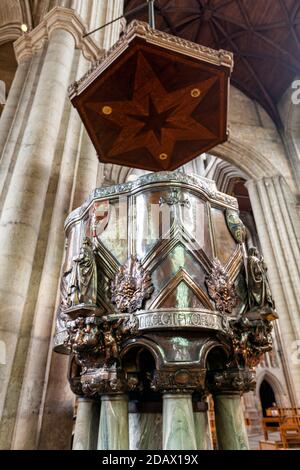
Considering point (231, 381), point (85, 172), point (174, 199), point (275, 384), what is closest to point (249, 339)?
point (231, 381)

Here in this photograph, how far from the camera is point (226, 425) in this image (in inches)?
82.4

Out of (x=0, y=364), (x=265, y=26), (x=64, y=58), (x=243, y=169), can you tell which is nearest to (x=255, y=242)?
(x=243, y=169)

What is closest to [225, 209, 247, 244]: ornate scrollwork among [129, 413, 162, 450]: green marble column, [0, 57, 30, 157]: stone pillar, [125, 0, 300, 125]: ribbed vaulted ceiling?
[129, 413, 162, 450]: green marble column

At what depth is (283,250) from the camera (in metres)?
10.1

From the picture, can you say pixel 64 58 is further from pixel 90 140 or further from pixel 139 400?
pixel 139 400

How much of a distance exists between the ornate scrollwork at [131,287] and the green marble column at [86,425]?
0.85 meters

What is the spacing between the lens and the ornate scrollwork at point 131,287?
194cm

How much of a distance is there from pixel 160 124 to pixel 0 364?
3149 millimetres

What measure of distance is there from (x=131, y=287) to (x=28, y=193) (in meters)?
1.69

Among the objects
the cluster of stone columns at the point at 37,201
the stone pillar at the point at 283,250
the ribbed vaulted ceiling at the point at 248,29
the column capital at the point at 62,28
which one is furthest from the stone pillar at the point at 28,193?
→ the ribbed vaulted ceiling at the point at 248,29

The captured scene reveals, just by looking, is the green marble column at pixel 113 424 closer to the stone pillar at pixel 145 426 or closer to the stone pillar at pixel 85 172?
the stone pillar at pixel 145 426

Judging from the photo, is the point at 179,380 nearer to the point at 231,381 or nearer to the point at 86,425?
the point at 231,381

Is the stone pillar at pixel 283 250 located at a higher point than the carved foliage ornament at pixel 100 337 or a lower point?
higher

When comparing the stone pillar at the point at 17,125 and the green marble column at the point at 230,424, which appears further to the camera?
the stone pillar at the point at 17,125
